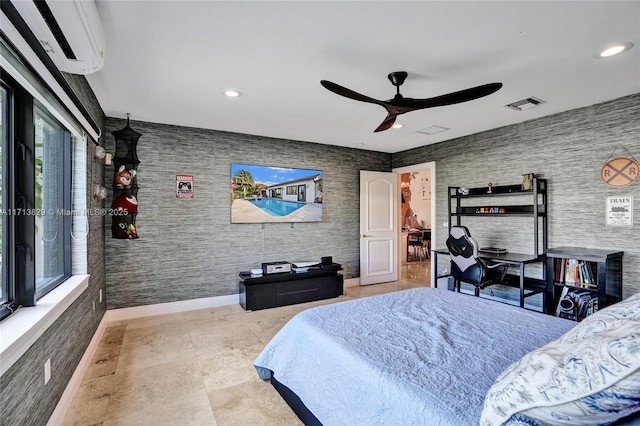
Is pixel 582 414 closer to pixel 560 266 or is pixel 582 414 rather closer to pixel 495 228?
pixel 560 266

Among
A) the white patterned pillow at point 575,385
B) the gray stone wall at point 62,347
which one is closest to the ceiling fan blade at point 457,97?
the white patterned pillow at point 575,385

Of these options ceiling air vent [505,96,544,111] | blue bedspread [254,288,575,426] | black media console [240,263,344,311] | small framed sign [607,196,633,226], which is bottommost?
black media console [240,263,344,311]

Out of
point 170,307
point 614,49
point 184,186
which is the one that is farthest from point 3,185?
point 614,49

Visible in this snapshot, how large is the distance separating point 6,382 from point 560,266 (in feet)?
14.7

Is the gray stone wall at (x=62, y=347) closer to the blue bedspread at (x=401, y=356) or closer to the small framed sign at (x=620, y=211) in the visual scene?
the blue bedspread at (x=401, y=356)

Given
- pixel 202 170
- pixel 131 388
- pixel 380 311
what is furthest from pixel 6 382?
pixel 202 170

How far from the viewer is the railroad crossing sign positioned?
3.16 m

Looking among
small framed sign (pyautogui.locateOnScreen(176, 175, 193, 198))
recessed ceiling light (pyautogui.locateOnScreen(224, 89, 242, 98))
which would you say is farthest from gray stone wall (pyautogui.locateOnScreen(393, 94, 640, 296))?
small framed sign (pyautogui.locateOnScreen(176, 175, 193, 198))

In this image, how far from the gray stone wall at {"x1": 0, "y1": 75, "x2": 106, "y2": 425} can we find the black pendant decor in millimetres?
153

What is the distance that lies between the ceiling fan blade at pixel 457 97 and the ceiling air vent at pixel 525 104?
1342 millimetres

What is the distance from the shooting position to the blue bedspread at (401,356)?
4.18 ft

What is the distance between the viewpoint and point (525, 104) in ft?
11.0

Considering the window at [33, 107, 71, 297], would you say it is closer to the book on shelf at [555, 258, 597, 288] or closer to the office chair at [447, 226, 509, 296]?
the office chair at [447, 226, 509, 296]

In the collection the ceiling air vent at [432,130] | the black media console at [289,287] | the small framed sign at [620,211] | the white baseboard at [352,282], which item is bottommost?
the white baseboard at [352,282]
